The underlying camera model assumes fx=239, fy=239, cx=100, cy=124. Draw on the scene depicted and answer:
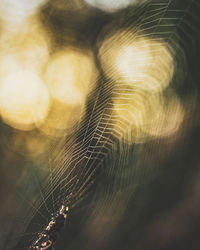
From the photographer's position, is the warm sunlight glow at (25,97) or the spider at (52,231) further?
the warm sunlight glow at (25,97)

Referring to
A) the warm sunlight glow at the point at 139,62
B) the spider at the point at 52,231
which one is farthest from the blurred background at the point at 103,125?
the spider at the point at 52,231

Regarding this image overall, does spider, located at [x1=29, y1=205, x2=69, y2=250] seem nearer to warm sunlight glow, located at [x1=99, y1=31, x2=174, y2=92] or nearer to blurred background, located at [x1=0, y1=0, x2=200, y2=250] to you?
blurred background, located at [x1=0, y1=0, x2=200, y2=250]

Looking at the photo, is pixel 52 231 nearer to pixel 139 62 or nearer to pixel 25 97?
pixel 139 62

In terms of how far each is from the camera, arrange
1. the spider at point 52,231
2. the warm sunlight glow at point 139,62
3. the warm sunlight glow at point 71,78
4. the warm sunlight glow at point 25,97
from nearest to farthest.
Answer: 1. the spider at point 52,231
2. the warm sunlight glow at point 139,62
3. the warm sunlight glow at point 71,78
4. the warm sunlight glow at point 25,97

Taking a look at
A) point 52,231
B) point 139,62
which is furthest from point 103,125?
point 52,231

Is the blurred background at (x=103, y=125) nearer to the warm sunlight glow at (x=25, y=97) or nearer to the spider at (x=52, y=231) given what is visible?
the warm sunlight glow at (x=25, y=97)

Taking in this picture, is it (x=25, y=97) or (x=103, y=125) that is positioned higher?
(x=25, y=97)

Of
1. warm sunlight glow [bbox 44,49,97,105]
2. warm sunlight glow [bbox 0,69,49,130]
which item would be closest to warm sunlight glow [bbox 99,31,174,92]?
warm sunlight glow [bbox 44,49,97,105]

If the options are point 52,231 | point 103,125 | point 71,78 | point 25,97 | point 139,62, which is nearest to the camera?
point 52,231

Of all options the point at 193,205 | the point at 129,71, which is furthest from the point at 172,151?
the point at 129,71
